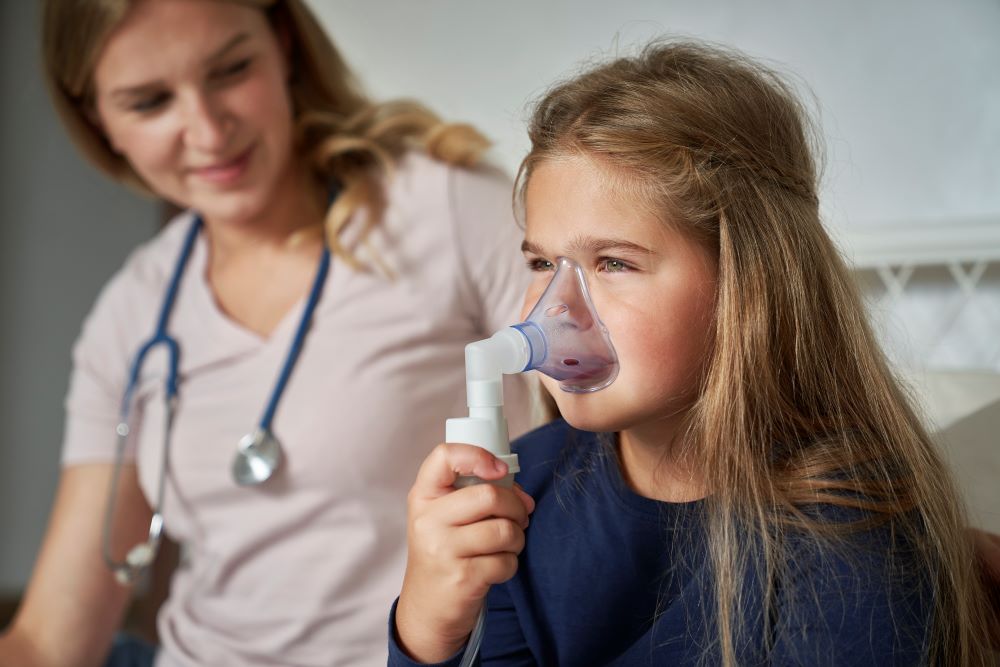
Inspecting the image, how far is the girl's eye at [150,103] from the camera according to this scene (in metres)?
1.22

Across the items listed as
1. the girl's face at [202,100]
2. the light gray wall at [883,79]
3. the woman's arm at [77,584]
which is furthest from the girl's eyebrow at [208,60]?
the woman's arm at [77,584]

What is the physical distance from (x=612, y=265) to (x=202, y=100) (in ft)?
2.17

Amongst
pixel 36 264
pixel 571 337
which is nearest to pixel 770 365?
pixel 571 337

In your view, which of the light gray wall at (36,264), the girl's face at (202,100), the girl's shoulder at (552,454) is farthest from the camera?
the light gray wall at (36,264)

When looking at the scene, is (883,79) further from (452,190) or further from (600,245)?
(600,245)

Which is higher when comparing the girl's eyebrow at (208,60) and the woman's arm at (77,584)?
the girl's eyebrow at (208,60)

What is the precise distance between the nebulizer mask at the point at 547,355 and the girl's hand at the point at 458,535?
0.02 meters

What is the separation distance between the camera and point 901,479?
0.75 metres

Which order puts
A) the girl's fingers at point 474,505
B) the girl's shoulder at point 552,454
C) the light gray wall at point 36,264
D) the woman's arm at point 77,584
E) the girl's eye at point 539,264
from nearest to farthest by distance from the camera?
the girl's fingers at point 474,505 < the girl's eye at point 539,264 < the girl's shoulder at point 552,454 < the woman's arm at point 77,584 < the light gray wall at point 36,264

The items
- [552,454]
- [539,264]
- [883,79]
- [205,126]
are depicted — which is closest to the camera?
[539,264]

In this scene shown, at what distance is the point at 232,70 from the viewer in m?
1.22

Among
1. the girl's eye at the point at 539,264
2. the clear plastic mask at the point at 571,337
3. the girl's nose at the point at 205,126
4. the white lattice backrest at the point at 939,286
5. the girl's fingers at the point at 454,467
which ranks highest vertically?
the girl's nose at the point at 205,126

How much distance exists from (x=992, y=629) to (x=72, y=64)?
3.97 feet

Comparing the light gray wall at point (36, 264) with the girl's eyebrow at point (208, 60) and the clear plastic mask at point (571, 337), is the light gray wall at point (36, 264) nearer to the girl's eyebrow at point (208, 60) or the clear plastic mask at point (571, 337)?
the girl's eyebrow at point (208, 60)
